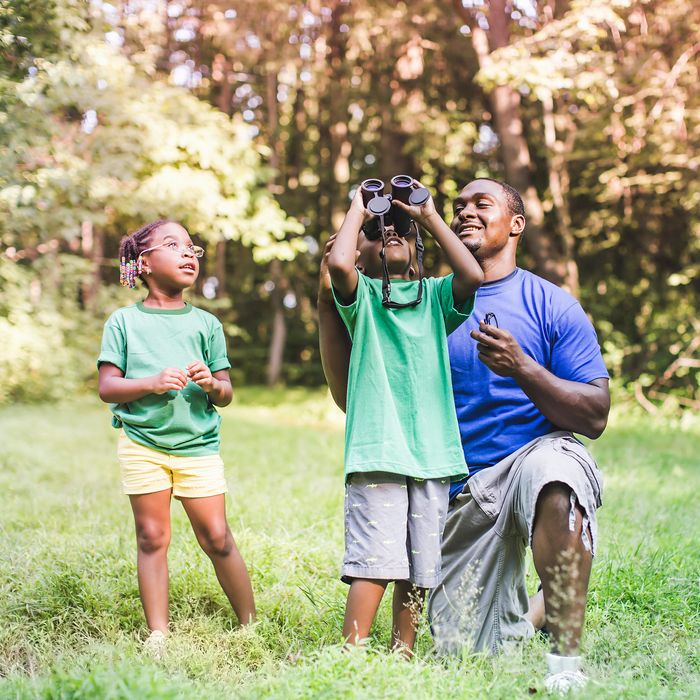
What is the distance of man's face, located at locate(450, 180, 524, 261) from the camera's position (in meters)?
3.30

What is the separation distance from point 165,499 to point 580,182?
45.1 ft

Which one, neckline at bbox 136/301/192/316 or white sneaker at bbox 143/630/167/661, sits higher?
neckline at bbox 136/301/192/316

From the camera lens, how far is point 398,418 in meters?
2.86

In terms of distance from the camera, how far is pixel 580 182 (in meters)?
15.6

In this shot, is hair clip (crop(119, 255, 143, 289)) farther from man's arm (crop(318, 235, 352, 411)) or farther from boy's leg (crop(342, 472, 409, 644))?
boy's leg (crop(342, 472, 409, 644))

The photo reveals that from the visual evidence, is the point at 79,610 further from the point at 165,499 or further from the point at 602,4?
the point at 602,4

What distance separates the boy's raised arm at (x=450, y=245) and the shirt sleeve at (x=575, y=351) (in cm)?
51

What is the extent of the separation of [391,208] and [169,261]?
3.12 feet

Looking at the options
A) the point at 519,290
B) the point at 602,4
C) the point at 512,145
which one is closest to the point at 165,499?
the point at 519,290

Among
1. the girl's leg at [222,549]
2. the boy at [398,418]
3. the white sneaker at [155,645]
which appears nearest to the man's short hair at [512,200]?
the boy at [398,418]

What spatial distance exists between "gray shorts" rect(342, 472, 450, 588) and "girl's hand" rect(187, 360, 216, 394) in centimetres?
Result: 70

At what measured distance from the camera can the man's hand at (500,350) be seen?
2904 millimetres

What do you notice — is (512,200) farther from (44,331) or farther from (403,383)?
(44,331)

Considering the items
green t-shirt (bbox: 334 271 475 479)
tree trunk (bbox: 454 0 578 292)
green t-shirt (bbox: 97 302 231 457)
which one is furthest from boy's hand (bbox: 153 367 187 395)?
tree trunk (bbox: 454 0 578 292)
